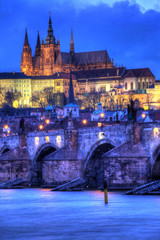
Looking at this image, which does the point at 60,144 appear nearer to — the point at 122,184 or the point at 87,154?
the point at 87,154

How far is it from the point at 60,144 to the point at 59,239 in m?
35.8

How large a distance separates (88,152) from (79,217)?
22893 mm

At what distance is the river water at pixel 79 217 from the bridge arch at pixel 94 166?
634 cm

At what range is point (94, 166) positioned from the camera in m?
62.5

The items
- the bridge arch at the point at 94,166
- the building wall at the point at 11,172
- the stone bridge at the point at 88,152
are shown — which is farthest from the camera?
the building wall at the point at 11,172

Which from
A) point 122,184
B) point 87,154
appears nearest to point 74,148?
point 87,154

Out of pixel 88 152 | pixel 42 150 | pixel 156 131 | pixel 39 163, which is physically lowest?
pixel 39 163

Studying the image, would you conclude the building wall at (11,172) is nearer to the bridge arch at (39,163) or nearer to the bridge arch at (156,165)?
the bridge arch at (39,163)

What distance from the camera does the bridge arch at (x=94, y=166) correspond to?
202 ft

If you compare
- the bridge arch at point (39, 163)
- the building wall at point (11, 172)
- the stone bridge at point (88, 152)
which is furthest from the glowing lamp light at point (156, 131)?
the building wall at point (11, 172)

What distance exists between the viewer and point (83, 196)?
171 ft

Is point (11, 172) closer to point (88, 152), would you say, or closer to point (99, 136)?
point (88, 152)

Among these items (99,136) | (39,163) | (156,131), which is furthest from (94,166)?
(156,131)

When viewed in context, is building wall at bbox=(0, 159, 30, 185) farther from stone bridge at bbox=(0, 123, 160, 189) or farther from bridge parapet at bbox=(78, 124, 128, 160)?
bridge parapet at bbox=(78, 124, 128, 160)
